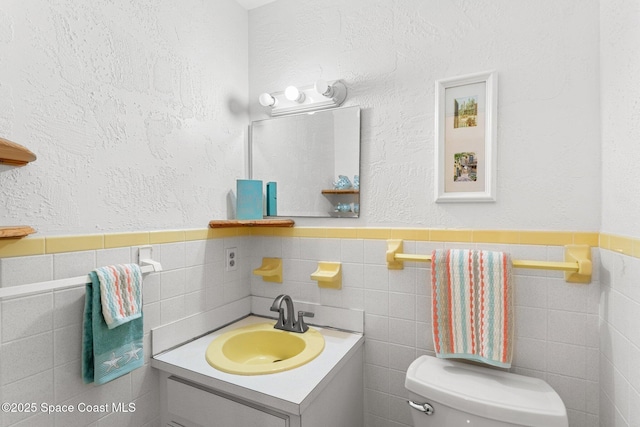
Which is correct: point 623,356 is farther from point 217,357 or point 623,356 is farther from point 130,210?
point 130,210

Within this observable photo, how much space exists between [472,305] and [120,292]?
49.0 inches

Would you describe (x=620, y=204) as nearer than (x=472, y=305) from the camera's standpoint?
Yes

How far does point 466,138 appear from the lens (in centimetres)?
128

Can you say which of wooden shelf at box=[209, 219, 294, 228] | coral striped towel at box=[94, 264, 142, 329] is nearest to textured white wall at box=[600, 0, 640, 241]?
wooden shelf at box=[209, 219, 294, 228]

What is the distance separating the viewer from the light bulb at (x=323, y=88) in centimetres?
142

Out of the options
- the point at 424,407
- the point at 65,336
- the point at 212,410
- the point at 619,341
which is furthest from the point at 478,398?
the point at 65,336

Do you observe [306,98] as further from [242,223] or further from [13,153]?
[13,153]

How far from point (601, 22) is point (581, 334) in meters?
1.10

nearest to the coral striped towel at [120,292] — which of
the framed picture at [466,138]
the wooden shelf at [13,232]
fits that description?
the wooden shelf at [13,232]

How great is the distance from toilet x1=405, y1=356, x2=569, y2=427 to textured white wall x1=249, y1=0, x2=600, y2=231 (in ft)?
1.84

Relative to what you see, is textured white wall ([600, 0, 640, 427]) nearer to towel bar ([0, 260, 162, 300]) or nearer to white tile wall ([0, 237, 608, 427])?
white tile wall ([0, 237, 608, 427])

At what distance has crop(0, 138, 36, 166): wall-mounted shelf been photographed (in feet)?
2.49

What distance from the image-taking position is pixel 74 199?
1.01 m

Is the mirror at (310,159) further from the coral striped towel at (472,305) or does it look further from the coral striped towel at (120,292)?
the coral striped towel at (120,292)
